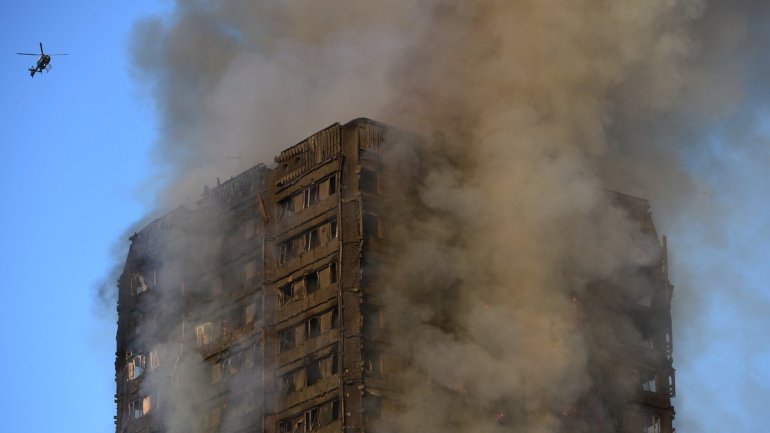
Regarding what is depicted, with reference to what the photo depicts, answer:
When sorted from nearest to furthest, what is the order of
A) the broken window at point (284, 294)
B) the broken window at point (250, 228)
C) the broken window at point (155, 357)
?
the broken window at point (284, 294)
the broken window at point (250, 228)
the broken window at point (155, 357)

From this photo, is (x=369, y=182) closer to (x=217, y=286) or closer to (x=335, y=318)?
(x=335, y=318)

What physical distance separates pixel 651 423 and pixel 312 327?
24.8 meters

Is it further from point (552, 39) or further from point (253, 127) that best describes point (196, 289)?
point (552, 39)

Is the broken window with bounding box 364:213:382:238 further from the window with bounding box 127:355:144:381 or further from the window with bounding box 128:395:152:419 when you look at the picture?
the window with bounding box 127:355:144:381

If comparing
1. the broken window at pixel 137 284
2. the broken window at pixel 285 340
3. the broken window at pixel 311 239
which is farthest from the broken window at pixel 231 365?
the broken window at pixel 137 284

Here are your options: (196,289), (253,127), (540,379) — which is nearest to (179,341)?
(196,289)

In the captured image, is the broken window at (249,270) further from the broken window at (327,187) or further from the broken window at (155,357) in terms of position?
the broken window at (155,357)

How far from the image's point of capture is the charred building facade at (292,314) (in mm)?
136500

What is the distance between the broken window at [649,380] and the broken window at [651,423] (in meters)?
1.89

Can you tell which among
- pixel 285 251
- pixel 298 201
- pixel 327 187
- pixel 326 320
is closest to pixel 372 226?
pixel 327 187

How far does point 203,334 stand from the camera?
150 meters

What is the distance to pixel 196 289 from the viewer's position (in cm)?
15175

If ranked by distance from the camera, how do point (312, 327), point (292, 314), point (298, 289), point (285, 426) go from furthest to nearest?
point (298, 289) < point (292, 314) < point (312, 327) < point (285, 426)

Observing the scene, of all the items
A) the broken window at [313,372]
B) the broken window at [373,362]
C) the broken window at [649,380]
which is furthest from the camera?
the broken window at [649,380]
